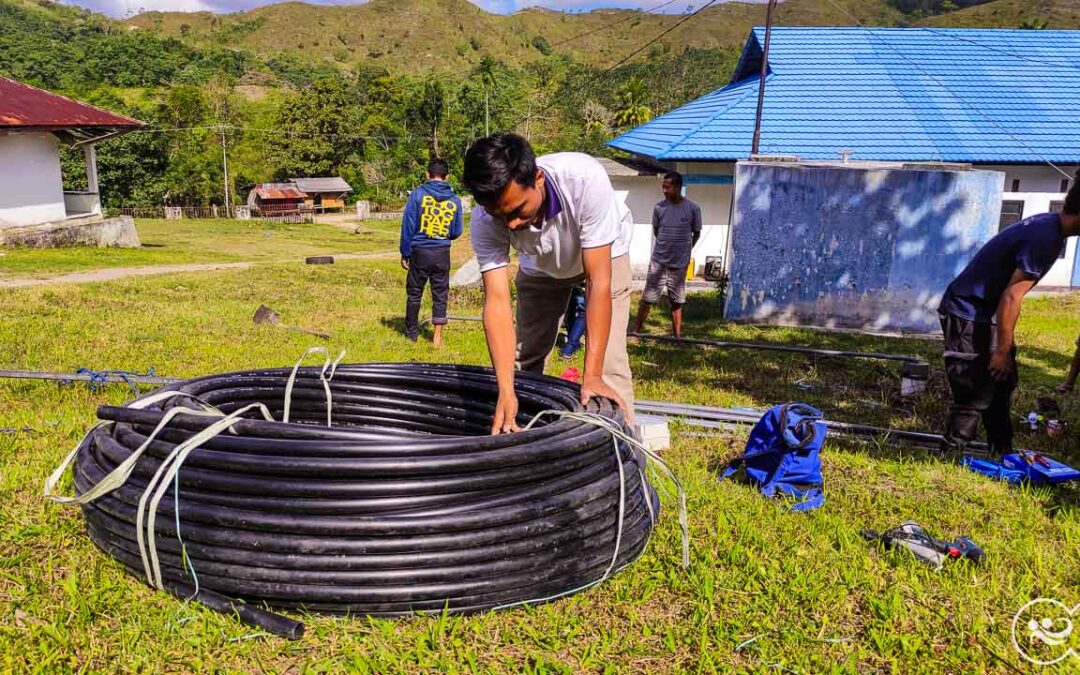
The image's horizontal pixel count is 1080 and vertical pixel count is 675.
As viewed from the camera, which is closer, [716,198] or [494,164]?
[494,164]

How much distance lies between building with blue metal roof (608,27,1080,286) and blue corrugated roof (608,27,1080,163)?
0.11 ft

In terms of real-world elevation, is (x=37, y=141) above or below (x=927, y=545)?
above

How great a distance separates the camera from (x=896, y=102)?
17.0m

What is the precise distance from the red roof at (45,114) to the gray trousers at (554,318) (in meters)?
19.5

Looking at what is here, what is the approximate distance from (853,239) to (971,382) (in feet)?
22.8

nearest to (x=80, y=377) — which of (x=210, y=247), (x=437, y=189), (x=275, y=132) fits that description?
(x=437, y=189)

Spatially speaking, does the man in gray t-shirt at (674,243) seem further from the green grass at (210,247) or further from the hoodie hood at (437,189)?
the green grass at (210,247)

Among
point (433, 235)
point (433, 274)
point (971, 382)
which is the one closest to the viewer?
point (971, 382)

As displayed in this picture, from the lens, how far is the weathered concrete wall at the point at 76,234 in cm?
1914

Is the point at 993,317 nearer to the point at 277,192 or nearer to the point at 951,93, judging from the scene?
the point at 951,93

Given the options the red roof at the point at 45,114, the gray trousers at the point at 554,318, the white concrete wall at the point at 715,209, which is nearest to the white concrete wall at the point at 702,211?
the white concrete wall at the point at 715,209

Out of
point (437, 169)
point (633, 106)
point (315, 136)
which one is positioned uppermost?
point (633, 106)

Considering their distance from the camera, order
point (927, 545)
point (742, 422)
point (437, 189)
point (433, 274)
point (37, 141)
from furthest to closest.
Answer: point (37, 141), point (433, 274), point (437, 189), point (742, 422), point (927, 545)

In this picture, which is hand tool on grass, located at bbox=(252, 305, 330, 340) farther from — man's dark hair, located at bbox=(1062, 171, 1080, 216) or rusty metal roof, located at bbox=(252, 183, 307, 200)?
rusty metal roof, located at bbox=(252, 183, 307, 200)
